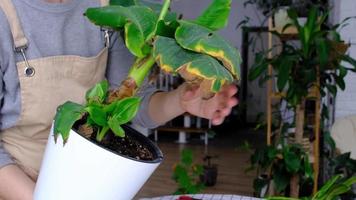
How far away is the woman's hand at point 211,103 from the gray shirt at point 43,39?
0.48ft

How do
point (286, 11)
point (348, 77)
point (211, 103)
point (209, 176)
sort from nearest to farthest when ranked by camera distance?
A: point (211, 103), point (286, 11), point (348, 77), point (209, 176)

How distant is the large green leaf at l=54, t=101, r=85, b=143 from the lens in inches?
22.0

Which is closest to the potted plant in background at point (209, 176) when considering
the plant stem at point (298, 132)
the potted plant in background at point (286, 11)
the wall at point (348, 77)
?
the wall at point (348, 77)

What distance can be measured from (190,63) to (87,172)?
197 millimetres

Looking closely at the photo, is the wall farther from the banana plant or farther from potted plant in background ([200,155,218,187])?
the banana plant

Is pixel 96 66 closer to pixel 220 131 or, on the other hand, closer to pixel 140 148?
pixel 140 148

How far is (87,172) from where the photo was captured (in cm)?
58

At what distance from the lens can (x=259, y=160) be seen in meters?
2.43

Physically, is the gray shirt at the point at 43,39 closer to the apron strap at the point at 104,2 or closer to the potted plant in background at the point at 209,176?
the apron strap at the point at 104,2

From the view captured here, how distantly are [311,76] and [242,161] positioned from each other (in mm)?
3366

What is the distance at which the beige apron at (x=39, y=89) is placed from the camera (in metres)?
0.82

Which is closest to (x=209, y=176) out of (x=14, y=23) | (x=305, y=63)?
(x=305, y=63)

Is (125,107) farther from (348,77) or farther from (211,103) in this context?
(348,77)

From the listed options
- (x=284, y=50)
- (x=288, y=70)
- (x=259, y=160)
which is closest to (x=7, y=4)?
(x=288, y=70)
